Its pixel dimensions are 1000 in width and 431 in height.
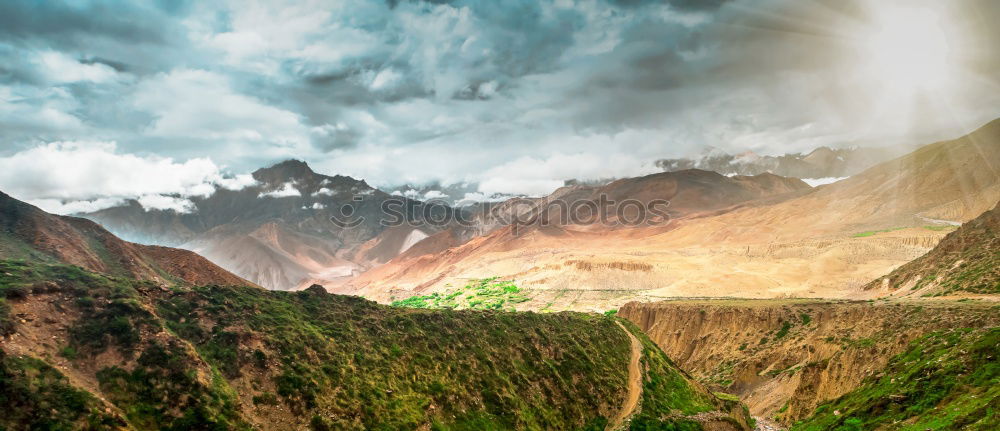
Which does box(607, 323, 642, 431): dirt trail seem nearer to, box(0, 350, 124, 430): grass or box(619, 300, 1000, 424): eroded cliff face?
box(619, 300, 1000, 424): eroded cliff face

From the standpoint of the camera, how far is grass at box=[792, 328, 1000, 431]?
2631 cm

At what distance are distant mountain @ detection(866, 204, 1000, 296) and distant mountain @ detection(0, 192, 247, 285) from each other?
319 feet

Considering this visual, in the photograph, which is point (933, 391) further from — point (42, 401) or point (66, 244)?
point (66, 244)

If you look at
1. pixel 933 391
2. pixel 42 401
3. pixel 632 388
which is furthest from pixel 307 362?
pixel 933 391

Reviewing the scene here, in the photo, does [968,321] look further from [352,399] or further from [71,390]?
[71,390]

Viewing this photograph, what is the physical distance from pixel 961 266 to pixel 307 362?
76703 mm

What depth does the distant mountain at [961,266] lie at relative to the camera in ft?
188

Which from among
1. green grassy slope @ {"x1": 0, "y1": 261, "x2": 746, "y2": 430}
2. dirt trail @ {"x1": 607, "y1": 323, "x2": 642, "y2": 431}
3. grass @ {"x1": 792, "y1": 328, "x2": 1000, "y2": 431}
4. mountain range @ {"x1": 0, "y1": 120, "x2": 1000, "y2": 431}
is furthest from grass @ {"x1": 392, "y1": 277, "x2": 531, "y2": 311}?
grass @ {"x1": 792, "y1": 328, "x2": 1000, "y2": 431}

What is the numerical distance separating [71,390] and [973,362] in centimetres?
4796

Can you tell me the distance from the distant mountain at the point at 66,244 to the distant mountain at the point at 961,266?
97299 millimetres

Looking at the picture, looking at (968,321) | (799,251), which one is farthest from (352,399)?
(799,251)

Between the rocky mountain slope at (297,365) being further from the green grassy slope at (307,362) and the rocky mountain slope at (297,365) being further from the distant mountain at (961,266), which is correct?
the distant mountain at (961,266)

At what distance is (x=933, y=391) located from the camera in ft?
102

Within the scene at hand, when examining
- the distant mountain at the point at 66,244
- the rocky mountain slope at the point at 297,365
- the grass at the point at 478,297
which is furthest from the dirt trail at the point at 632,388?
the grass at the point at 478,297
